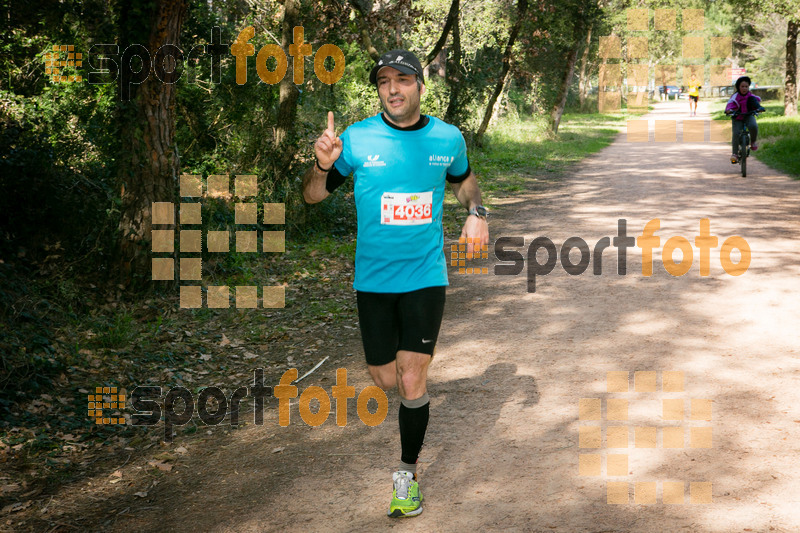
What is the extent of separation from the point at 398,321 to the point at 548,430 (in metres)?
1.59

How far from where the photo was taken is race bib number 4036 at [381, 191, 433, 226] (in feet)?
13.8

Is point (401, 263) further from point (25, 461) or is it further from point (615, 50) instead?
point (615, 50)

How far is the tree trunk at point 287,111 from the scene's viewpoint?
12703 millimetres

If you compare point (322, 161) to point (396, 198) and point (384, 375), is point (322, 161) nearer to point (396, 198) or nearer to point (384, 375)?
point (396, 198)

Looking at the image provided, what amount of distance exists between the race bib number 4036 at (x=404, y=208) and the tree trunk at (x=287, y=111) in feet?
28.8

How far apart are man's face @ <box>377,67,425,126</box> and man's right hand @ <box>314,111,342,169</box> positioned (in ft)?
1.12

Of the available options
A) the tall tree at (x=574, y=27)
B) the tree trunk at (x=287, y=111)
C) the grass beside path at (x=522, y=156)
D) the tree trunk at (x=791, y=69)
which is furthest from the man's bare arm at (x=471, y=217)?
the tree trunk at (x=791, y=69)

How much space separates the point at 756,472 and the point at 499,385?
7.20 feet

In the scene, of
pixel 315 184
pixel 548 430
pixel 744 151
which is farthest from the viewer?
pixel 744 151

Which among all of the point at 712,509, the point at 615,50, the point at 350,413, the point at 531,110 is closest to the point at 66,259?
the point at 350,413

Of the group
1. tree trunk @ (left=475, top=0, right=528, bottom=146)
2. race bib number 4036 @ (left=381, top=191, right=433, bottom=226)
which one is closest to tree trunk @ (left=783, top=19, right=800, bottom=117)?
tree trunk @ (left=475, top=0, right=528, bottom=146)

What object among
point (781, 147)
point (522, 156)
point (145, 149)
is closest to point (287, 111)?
point (145, 149)

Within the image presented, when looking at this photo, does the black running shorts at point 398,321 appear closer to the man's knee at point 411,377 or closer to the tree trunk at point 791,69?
the man's knee at point 411,377

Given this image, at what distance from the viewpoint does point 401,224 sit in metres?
4.24
